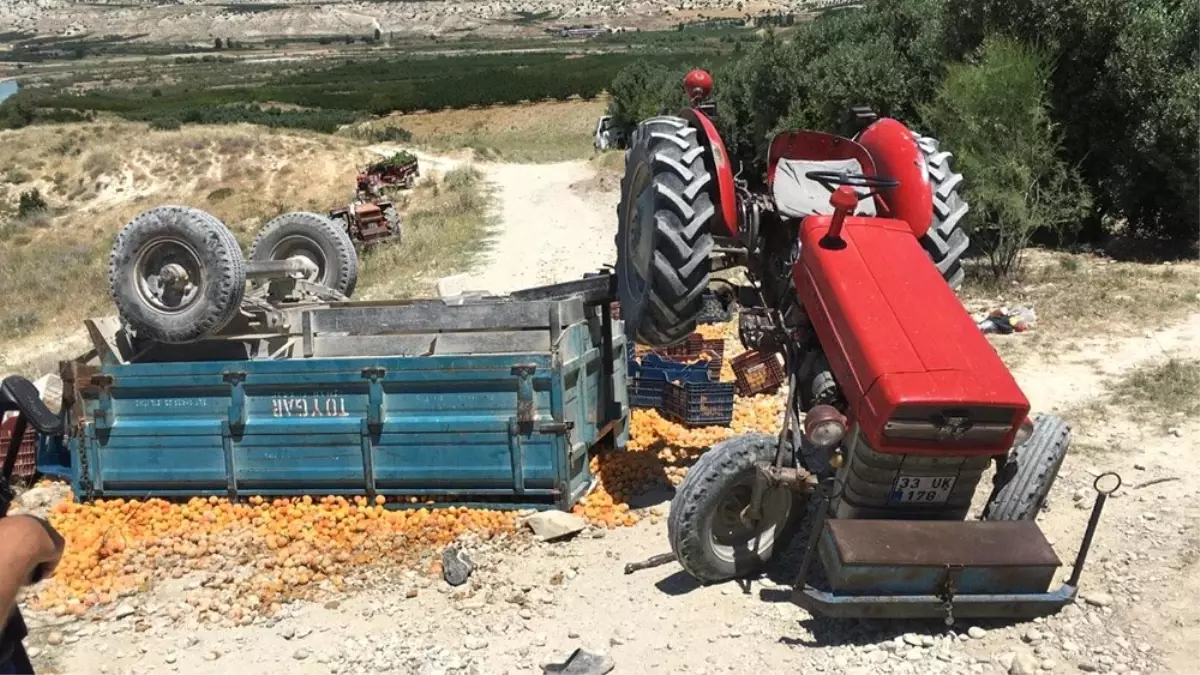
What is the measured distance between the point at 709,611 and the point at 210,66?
120 meters

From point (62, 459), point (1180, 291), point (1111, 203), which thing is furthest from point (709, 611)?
point (1111, 203)

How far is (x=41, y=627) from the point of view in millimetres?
5863

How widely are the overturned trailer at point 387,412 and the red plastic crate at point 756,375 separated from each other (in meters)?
1.74

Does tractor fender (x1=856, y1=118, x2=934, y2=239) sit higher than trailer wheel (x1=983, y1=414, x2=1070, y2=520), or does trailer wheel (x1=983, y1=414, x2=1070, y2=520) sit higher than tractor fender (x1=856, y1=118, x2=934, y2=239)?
tractor fender (x1=856, y1=118, x2=934, y2=239)

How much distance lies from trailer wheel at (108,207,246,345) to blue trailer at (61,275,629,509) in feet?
1.39

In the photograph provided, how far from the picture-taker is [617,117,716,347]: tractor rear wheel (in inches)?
236

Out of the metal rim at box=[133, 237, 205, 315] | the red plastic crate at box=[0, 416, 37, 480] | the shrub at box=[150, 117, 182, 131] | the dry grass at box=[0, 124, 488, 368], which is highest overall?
the metal rim at box=[133, 237, 205, 315]

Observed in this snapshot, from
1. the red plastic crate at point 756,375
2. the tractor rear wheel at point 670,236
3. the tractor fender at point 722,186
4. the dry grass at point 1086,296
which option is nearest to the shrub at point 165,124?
the dry grass at point 1086,296

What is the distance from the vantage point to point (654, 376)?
866cm

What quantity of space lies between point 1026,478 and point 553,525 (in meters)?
2.81

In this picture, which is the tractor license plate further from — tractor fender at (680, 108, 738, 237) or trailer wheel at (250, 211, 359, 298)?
trailer wheel at (250, 211, 359, 298)

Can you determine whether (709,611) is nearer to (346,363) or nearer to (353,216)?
(346,363)

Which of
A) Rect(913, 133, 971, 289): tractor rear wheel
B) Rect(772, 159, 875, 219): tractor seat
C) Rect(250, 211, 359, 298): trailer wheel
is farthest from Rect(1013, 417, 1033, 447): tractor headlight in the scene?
Rect(250, 211, 359, 298): trailer wheel

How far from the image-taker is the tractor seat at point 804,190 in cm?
604
